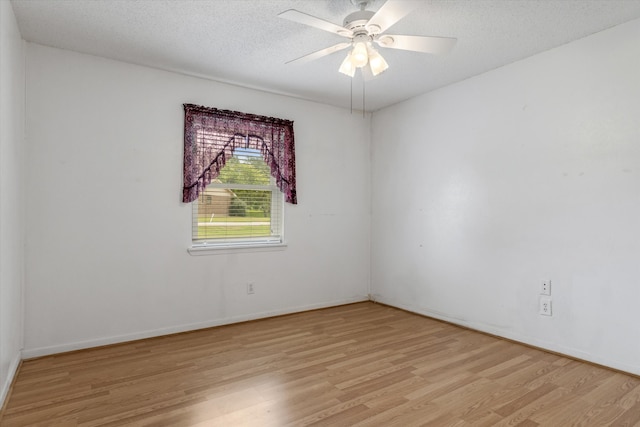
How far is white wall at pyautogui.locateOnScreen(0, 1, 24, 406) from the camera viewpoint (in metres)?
2.14

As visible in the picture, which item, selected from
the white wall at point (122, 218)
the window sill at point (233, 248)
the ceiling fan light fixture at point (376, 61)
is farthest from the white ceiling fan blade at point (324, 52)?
the window sill at point (233, 248)

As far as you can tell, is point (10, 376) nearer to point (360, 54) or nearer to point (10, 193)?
point (10, 193)

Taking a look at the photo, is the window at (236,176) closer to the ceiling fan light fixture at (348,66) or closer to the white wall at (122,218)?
the white wall at (122,218)

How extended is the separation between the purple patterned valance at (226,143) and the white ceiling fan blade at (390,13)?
6.32 ft

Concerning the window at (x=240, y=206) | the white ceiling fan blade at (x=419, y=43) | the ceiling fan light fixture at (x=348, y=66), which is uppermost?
the white ceiling fan blade at (x=419, y=43)

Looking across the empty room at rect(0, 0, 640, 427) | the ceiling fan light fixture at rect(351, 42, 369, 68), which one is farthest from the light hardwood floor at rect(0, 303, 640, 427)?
the ceiling fan light fixture at rect(351, 42, 369, 68)

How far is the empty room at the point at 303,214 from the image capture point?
2.29 m

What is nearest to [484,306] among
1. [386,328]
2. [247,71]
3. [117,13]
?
[386,328]

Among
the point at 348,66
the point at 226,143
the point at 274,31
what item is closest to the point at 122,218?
the point at 226,143

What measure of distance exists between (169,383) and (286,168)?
237 cm

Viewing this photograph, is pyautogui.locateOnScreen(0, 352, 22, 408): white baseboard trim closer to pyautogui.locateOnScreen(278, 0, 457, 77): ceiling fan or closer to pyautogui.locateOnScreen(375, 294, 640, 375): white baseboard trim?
pyautogui.locateOnScreen(278, 0, 457, 77): ceiling fan

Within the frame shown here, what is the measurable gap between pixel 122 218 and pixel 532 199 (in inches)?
135

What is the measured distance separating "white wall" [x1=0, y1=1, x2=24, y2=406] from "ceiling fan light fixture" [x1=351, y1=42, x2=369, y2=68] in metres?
1.99

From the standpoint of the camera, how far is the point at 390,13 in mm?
1981
